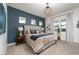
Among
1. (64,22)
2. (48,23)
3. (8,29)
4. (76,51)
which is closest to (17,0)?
(8,29)

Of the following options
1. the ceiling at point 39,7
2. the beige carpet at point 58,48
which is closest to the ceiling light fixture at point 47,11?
the ceiling at point 39,7

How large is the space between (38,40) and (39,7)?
110cm

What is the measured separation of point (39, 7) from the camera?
186 centimetres

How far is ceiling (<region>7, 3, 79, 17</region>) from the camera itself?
1.75 meters

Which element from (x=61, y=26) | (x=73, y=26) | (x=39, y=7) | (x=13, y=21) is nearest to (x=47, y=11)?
(x=39, y=7)

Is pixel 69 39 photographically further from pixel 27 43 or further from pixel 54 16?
pixel 27 43

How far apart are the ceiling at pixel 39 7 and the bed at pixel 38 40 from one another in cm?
42

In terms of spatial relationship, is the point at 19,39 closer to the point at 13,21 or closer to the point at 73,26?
the point at 13,21

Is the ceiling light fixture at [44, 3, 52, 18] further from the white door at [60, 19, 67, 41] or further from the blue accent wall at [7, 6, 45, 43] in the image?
the blue accent wall at [7, 6, 45, 43]

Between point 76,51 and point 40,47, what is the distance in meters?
1.02

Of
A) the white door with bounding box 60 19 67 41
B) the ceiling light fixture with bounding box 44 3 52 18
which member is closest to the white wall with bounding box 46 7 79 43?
the white door with bounding box 60 19 67 41

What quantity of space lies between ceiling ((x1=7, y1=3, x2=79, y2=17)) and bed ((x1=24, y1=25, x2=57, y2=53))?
42cm

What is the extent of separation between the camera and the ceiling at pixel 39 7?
1749 mm

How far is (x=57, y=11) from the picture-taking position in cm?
190
